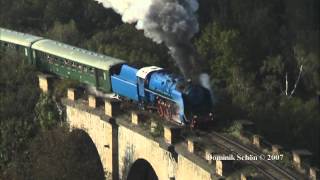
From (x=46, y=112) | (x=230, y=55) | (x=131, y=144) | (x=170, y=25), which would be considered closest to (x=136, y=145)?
(x=131, y=144)

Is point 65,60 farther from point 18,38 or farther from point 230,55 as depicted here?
point 230,55

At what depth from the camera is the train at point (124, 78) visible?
28.0m

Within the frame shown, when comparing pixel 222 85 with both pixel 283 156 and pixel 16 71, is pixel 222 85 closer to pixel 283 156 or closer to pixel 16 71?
pixel 16 71

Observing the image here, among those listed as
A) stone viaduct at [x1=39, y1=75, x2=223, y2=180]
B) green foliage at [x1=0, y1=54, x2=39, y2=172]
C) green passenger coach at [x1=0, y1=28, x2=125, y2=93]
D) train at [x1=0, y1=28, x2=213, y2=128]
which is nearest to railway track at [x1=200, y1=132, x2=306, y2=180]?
train at [x1=0, y1=28, x2=213, y2=128]

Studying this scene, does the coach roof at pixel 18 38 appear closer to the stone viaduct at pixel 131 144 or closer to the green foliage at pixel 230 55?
the green foliage at pixel 230 55

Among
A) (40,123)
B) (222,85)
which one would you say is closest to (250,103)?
(222,85)

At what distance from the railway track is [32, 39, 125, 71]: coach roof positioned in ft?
30.2

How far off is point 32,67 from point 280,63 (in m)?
19.0

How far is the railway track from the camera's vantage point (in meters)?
23.0

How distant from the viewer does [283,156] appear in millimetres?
24562

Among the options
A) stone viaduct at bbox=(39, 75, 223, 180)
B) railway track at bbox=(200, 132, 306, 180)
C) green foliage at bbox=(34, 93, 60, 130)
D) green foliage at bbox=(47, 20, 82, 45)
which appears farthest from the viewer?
green foliage at bbox=(47, 20, 82, 45)

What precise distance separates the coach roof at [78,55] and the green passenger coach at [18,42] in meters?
0.77

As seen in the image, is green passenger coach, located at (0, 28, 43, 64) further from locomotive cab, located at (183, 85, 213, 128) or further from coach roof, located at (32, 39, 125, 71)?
locomotive cab, located at (183, 85, 213, 128)

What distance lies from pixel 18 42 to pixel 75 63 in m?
7.13
